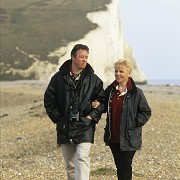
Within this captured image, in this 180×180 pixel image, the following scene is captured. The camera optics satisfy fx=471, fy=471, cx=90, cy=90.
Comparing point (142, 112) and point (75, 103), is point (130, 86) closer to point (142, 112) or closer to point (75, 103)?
point (142, 112)

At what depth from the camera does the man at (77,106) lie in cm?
750

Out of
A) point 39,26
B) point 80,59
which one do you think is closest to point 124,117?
point 80,59

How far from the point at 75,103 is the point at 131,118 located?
0.93 m

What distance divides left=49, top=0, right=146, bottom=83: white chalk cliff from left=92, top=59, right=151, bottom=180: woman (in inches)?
2813

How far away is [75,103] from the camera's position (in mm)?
7527

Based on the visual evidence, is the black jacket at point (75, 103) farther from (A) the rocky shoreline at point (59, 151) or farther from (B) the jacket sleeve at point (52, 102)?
(A) the rocky shoreline at point (59, 151)

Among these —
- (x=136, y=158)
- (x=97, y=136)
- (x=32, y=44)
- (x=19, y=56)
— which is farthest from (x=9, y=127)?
(x=32, y=44)

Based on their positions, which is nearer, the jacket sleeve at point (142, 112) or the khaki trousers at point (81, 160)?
the khaki trousers at point (81, 160)

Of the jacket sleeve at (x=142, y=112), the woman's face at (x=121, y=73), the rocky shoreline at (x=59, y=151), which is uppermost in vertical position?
the woman's face at (x=121, y=73)

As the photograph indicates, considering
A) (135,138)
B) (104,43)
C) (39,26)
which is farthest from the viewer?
(39,26)

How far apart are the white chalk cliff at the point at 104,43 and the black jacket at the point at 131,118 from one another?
2813 inches

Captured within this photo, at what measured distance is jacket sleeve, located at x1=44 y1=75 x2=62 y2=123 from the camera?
25.1 feet

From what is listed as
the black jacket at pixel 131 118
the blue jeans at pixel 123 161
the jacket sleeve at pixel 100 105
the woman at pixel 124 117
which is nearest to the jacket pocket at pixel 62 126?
the jacket sleeve at pixel 100 105

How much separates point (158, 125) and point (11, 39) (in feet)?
235
